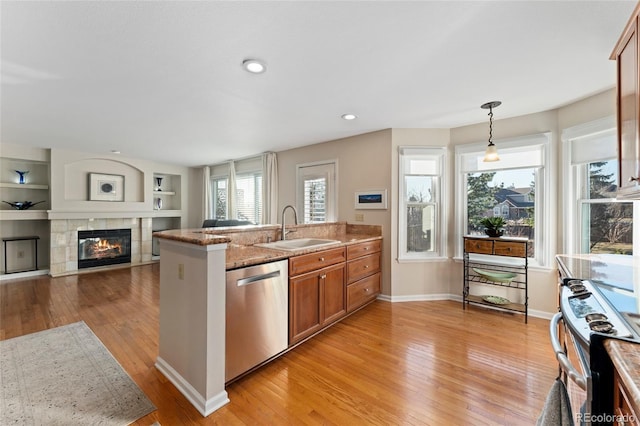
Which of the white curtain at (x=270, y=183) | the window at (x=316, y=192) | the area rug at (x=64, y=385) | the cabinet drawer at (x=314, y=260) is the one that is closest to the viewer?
the area rug at (x=64, y=385)

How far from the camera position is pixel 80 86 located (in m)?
2.41

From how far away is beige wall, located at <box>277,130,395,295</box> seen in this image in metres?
3.73

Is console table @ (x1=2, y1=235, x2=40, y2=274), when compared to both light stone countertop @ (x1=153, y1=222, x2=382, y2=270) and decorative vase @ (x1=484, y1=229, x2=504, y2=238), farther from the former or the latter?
decorative vase @ (x1=484, y1=229, x2=504, y2=238)

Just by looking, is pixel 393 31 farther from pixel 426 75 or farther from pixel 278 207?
pixel 278 207

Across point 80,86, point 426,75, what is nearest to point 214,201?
point 80,86

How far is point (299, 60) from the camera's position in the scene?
1985 mm

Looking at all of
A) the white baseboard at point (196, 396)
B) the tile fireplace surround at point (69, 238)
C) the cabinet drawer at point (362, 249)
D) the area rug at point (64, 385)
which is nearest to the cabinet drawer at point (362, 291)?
the cabinet drawer at point (362, 249)

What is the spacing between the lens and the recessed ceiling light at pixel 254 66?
1.99 m

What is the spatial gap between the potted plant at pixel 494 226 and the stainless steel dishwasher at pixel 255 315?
8.48 ft

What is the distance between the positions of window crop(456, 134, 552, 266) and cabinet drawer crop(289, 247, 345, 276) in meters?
1.88

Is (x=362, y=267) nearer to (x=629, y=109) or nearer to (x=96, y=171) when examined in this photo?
(x=629, y=109)

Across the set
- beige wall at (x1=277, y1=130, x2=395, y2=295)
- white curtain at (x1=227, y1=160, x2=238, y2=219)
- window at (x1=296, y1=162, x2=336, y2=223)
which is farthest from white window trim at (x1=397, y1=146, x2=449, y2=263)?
white curtain at (x1=227, y1=160, x2=238, y2=219)

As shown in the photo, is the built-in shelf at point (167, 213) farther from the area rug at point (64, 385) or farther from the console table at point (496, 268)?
the console table at point (496, 268)

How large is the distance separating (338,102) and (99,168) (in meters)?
5.74
